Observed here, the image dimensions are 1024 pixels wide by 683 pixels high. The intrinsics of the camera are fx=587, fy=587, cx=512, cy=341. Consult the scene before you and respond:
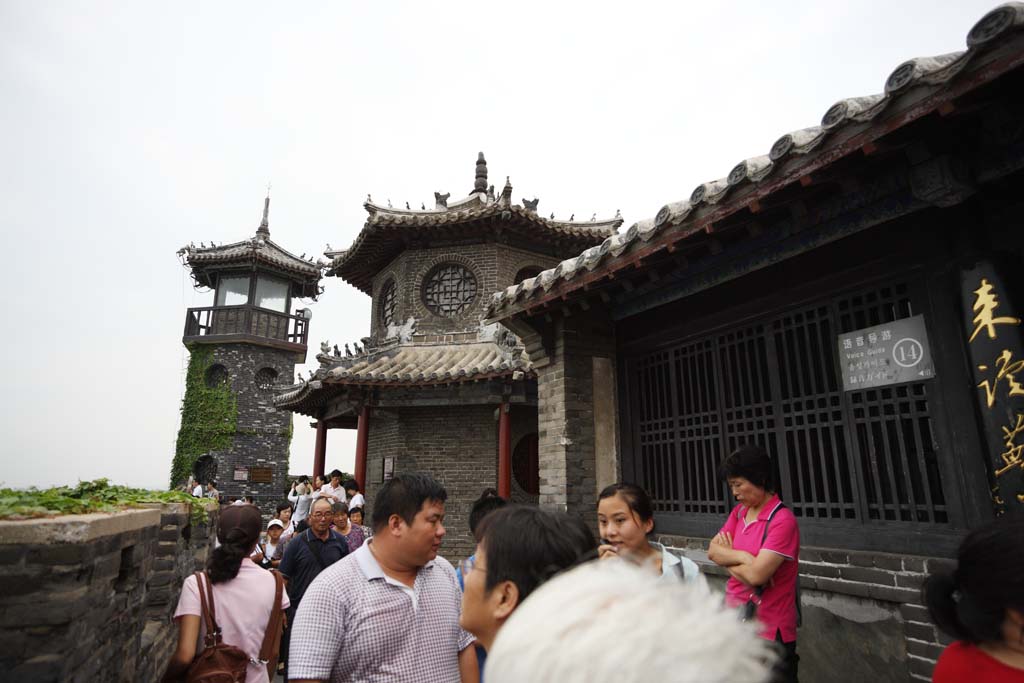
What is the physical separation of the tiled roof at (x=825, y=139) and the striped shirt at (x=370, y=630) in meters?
3.19

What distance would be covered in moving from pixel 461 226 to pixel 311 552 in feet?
31.0

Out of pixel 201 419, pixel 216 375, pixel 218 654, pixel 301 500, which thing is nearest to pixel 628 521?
pixel 218 654

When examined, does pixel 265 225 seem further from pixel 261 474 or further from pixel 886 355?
pixel 886 355

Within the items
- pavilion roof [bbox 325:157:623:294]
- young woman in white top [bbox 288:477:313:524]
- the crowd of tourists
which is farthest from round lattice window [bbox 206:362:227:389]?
the crowd of tourists

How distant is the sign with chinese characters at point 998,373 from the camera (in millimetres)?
3248

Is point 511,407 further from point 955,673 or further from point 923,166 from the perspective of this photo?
point 955,673

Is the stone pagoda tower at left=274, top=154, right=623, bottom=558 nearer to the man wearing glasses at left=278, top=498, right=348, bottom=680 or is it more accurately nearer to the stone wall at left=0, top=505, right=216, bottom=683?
the man wearing glasses at left=278, top=498, right=348, bottom=680

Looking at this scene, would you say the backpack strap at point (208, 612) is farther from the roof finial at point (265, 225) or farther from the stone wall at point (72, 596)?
the roof finial at point (265, 225)

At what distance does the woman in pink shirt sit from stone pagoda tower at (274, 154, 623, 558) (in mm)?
7644

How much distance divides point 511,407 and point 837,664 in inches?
332

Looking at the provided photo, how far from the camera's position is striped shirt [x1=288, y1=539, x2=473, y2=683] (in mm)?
1985

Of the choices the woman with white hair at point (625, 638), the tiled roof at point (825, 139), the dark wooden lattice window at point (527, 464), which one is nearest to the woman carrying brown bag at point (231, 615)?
the woman with white hair at point (625, 638)

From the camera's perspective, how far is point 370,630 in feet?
6.84

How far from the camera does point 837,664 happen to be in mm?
4125
